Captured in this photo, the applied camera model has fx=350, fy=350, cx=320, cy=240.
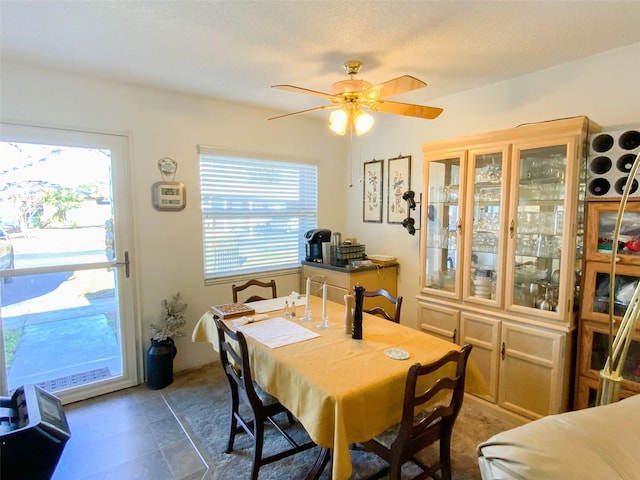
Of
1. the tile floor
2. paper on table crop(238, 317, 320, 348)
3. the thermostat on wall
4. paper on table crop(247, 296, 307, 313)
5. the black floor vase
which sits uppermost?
the thermostat on wall

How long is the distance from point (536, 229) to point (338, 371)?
178 cm

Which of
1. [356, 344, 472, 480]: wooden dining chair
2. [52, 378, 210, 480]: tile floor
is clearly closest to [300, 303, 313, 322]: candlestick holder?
[356, 344, 472, 480]: wooden dining chair

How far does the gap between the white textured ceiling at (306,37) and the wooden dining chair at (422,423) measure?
1709mm

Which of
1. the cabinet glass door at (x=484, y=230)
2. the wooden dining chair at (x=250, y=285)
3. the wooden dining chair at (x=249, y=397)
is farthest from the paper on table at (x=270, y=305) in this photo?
the cabinet glass door at (x=484, y=230)

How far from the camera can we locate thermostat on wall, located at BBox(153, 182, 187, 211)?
3.00 metres

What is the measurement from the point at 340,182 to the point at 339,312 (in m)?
2.19

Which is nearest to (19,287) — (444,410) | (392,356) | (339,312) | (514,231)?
(339,312)

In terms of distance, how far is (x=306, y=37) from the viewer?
2047 millimetres

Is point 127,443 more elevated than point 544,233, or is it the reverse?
point 544,233

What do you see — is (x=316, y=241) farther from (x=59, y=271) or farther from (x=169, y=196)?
(x=59, y=271)

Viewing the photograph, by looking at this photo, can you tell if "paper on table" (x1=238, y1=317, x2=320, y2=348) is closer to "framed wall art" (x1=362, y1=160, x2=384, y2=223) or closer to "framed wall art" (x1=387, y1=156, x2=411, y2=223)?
"framed wall art" (x1=387, y1=156, x2=411, y2=223)

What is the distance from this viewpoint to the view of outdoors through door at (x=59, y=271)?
2506 millimetres

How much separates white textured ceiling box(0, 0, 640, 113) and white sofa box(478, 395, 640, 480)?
181 cm

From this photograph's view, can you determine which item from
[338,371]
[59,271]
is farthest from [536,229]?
[59,271]
